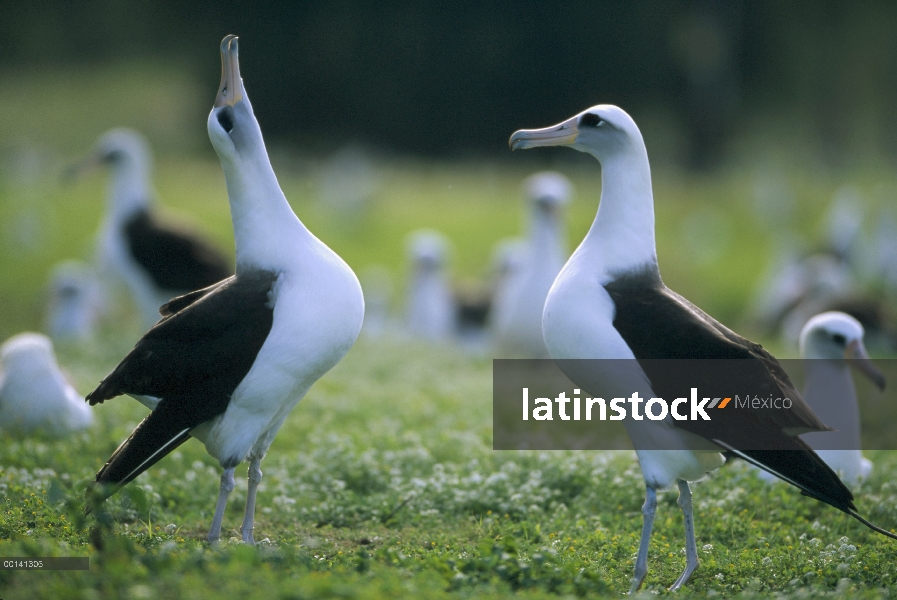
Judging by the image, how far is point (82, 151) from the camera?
108ft

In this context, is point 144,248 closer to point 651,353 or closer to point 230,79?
point 230,79

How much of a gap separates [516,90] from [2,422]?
1399 inches

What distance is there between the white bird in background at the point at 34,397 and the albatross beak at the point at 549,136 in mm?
4413

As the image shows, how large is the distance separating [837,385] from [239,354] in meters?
4.88

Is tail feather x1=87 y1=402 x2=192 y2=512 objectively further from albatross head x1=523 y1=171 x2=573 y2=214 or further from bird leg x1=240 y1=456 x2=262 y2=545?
albatross head x1=523 y1=171 x2=573 y2=214

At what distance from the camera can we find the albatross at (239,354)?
5367 mm

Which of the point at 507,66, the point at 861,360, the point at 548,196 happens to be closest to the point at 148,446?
the point at 861,360

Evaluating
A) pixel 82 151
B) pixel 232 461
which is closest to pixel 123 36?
pixel 82 151

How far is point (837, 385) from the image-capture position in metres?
7.66

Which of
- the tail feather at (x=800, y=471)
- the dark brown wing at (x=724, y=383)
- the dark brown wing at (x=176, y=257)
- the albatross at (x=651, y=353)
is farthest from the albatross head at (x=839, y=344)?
the dark brown wing at (x=176, y=257)

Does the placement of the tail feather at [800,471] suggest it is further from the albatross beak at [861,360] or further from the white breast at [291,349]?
the albatross beak at [861,360]

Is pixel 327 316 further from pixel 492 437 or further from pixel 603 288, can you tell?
pixel 492 437

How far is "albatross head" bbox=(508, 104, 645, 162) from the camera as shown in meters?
5.81

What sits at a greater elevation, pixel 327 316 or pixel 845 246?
pixel 845 246
